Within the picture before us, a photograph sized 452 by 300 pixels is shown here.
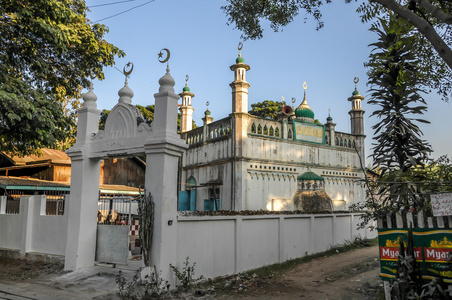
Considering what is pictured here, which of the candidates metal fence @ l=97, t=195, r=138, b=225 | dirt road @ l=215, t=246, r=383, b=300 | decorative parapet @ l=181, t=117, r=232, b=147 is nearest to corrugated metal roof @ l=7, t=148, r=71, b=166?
metal fence @ l=97, t=195, r=138, b=225

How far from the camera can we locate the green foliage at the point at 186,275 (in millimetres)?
7637

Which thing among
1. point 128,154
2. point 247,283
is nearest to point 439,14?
point 247,283

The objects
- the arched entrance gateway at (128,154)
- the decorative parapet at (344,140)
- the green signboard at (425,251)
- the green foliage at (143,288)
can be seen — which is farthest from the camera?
the decorative parapet at (344,140)

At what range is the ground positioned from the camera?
24.7ft

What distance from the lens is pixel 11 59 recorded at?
11781 millimetres

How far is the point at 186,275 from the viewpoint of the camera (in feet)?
26.1

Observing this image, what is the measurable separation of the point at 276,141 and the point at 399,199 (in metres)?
9.54

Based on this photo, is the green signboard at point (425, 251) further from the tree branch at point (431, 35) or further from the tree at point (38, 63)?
the tree at point (38, 63)

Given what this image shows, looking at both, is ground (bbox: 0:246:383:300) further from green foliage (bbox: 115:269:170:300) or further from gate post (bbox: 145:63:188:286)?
gate post (bbox: 145:63:188:286)

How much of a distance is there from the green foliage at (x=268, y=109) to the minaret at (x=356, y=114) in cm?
1376

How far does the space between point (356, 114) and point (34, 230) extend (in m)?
17.0

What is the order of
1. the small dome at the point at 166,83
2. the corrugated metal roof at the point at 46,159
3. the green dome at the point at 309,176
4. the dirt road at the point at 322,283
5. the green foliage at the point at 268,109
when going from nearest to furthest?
the dirt road at the point at 322,283
the small dome at the point at 166,83
the green dome at the point at 309,176
the corrugated metal roof at the point at 46,159
the green foliage at the point at 268,109

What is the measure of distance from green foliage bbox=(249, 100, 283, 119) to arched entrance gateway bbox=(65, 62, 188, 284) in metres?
26.4

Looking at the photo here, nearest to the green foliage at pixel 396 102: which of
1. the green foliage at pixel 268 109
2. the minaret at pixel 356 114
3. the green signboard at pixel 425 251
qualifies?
the green signboard at pixel 425 251
